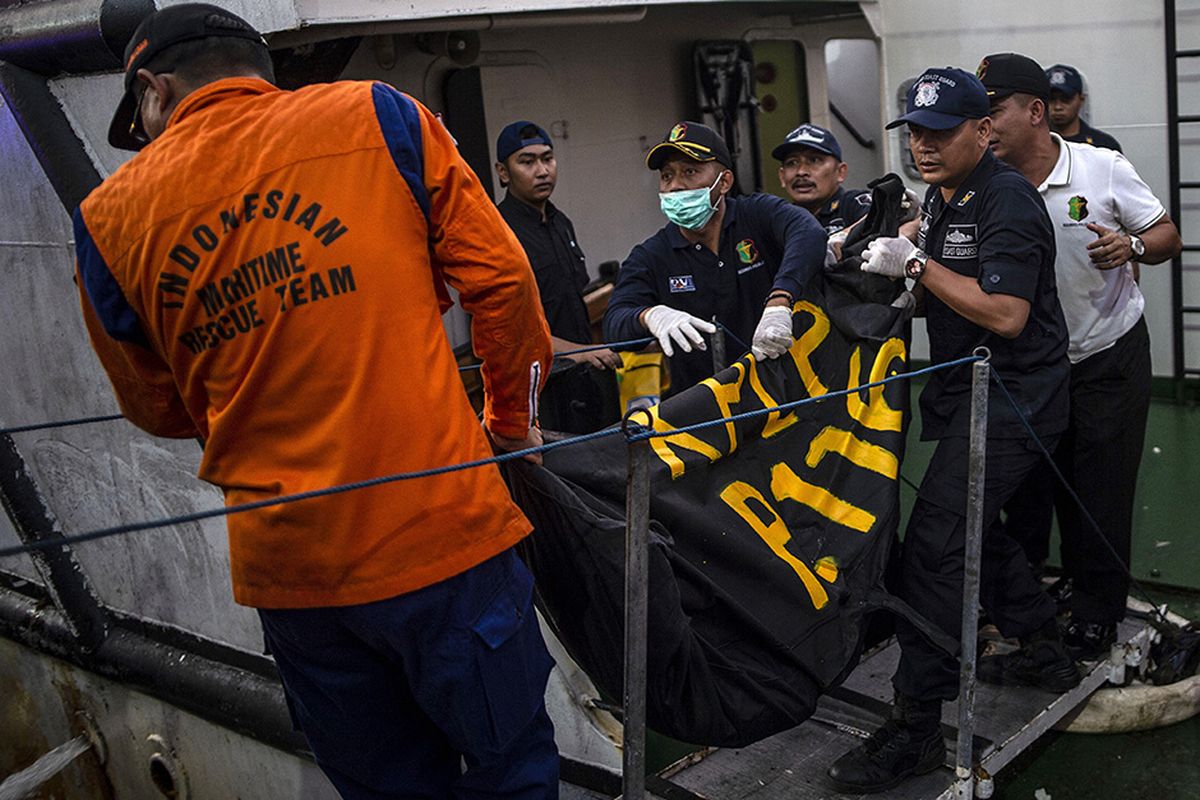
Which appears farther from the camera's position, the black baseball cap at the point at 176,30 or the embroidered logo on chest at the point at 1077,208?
the embroidered logo on chest at the point at 1077,208

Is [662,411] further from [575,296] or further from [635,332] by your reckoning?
[575,296]

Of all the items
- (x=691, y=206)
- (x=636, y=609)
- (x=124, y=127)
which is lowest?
(x=636, y=609)

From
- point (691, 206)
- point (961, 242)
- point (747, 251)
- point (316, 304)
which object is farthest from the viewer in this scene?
point (747, 251)

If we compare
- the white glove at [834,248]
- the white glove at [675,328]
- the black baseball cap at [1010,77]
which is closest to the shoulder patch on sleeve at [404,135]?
the white glove at [675,328]

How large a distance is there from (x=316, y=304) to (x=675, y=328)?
1.62 metres

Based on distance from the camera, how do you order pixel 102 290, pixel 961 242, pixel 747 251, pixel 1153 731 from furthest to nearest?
pixel 747 251, pixel 1153 731, pixel 961 242, pixel 102 290

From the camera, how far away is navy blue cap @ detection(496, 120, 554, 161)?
17.0 feet

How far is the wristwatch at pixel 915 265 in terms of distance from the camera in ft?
10.7

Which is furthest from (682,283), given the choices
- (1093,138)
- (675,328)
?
(1093,138)

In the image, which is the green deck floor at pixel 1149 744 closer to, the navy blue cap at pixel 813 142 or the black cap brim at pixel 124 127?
the navy blue cap at pixel 813 142

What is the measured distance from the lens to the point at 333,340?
86.3 inches

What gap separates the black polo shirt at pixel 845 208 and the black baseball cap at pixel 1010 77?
1.12 m

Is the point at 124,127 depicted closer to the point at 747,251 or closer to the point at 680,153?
the point at 680,153

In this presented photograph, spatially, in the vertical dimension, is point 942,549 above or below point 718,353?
below
